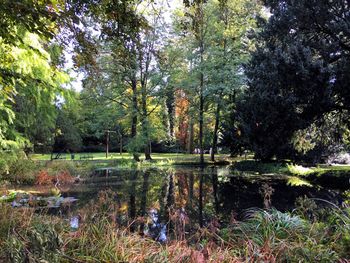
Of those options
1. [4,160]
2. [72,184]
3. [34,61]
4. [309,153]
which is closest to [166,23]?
[309,153]

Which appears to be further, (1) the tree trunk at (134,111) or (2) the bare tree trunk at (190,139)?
(2) the bare tree trunk at (190,139)

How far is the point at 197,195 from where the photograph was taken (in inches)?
461

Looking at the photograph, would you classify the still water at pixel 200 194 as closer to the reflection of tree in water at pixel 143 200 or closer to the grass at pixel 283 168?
the reflection of tree in water at pixel 143 200

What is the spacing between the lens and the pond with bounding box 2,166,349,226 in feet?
29.1

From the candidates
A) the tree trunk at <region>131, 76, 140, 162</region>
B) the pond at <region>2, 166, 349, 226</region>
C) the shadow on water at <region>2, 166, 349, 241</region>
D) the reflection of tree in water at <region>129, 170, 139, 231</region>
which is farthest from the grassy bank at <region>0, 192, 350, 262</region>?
the tree trunk at <region>131, 76, 140, 162</region>

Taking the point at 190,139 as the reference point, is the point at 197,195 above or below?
below

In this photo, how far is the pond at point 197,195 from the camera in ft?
29.1

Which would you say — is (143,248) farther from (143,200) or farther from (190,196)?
(190,196)

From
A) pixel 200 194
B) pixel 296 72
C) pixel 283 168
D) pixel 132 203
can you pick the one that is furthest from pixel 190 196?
pixel 283 168

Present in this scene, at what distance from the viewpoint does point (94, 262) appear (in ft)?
10.8

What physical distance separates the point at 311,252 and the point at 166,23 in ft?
79.8

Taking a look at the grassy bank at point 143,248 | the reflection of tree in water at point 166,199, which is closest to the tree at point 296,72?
the reflection of tree in water at point 166,199

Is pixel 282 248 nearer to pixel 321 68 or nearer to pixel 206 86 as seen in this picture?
pixel 321 68

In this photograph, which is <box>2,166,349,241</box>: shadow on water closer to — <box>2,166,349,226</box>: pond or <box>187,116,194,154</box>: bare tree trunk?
<box>2,166,349,226</box>: pond
